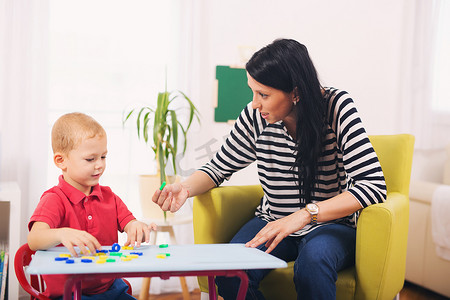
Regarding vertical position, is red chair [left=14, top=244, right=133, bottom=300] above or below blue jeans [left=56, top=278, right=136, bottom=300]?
above

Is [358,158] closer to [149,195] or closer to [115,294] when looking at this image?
[115,294]

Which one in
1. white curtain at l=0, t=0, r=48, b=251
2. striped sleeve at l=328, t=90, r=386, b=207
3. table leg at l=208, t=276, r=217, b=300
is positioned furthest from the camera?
white curtain at l=0, t=0, r=48, b=251

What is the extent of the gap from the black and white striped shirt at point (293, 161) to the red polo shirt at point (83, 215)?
0.48m

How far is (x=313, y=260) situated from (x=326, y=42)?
2.15 meters

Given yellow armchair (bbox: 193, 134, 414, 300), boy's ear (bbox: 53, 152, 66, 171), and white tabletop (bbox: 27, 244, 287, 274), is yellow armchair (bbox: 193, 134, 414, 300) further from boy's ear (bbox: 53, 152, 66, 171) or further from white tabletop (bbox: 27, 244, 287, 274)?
boy's ear (bbox: 53, 152, 66, 171)

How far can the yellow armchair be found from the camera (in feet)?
4.84

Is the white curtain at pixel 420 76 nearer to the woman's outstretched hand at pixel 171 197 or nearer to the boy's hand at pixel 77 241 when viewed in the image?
the woman's outstretched hand at pixel 171 197

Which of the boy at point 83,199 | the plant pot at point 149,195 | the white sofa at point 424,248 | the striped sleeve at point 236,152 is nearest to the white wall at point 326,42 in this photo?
the plant pot at point 149,195

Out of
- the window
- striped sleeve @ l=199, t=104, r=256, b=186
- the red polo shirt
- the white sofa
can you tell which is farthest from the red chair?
the white sofa

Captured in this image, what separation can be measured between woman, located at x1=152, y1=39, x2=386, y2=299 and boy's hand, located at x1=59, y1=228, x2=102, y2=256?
437 mm

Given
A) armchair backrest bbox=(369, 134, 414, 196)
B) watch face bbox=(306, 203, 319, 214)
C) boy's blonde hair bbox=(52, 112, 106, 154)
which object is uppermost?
boy's blonde hair bbox=(52, 112, 106, 154)

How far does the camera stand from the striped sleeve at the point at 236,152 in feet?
6.16

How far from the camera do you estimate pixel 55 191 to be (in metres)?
1.37

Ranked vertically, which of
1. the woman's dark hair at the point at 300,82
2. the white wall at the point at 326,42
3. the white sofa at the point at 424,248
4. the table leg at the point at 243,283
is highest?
the white wall at the point at 326,42
